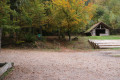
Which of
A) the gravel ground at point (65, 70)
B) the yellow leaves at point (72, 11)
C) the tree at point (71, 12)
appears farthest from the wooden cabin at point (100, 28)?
the gravel ground at point (65, 70)

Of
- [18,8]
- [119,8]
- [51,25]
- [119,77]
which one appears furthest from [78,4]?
[119,8]

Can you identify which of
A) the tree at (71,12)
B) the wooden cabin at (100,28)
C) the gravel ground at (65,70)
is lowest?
the gravel ground at (65,70)

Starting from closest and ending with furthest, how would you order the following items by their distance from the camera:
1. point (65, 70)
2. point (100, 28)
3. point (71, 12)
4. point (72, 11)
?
point (65, 70) → point (72, 11) → point (71, 12) → point (100, 28)

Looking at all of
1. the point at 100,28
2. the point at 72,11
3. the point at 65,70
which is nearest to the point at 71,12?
the point at 72,11

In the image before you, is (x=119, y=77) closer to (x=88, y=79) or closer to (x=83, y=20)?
(x=88, y=79)

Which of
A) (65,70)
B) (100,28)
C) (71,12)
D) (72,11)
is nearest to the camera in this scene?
(65,70)

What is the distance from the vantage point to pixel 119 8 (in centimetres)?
4178

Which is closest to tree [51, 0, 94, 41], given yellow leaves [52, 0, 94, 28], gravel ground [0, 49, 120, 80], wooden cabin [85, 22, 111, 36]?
yellow leaves [52, 0, 94, 28]

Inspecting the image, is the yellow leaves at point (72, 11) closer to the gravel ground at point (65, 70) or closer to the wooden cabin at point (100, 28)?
the gravel ground at point (65, 70)

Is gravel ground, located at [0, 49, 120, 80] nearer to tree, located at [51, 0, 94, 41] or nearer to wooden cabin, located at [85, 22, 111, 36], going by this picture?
tree, located at [51, 0, 94, 41]

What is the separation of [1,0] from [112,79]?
270 inches

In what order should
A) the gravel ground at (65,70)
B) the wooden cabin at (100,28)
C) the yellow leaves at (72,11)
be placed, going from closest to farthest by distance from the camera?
the gravel ground at (65,70) < the yellow leaves at (72,11) < the wooden cabin at (100,28)

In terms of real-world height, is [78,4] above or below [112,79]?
above

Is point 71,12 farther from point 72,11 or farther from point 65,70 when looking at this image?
point 65,70
